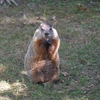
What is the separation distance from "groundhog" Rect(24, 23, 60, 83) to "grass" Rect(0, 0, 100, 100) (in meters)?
0.14

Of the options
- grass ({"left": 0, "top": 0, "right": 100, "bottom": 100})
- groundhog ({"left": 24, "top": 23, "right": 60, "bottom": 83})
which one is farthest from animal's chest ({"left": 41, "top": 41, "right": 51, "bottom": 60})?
grass ({"left": 0, "top": 0, "right": 100, "bottom": 100})

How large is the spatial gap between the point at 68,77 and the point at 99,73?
1.73ft

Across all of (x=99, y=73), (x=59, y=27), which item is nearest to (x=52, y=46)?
(x=99, y=73)

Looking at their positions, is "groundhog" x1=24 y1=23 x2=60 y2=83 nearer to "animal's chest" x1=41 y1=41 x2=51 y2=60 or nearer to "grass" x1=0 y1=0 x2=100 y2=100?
"animal's chest" x1=41 y1=41 x2=51 y2=60

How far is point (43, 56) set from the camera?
5.31m

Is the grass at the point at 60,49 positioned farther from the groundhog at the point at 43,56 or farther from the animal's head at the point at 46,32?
the animal's head at the point at 46,32

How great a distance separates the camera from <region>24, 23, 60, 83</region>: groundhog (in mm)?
5164

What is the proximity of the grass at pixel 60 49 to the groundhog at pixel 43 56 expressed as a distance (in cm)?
14

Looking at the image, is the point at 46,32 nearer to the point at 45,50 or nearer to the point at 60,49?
the point at 45,50

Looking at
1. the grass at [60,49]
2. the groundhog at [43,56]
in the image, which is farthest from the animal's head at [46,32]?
the grass at [60,49]

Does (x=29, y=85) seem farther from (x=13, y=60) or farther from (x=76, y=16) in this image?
(x=76, y=16)

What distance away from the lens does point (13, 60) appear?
6.12 meters

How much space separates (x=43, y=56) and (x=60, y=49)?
1297mm

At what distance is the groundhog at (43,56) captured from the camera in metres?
5.16
